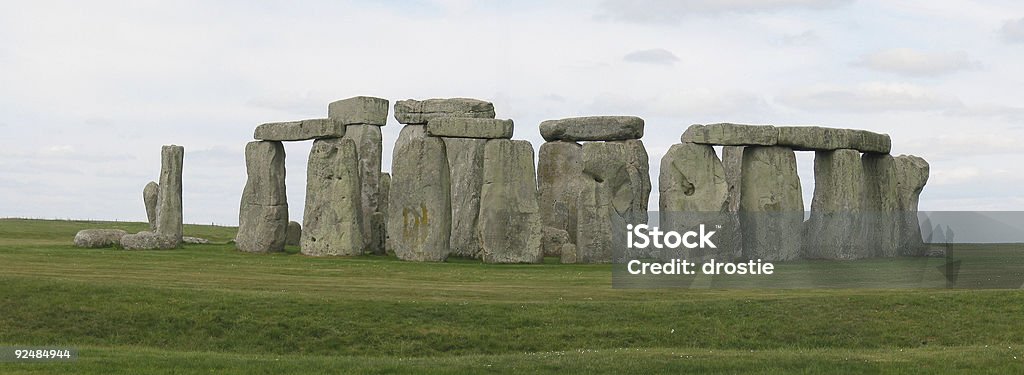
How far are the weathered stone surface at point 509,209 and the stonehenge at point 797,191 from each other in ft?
12.4

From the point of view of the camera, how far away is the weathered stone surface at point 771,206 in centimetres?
3703

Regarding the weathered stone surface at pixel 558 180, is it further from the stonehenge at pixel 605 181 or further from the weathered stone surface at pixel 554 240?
the weathered stone surface at pixel 554 240

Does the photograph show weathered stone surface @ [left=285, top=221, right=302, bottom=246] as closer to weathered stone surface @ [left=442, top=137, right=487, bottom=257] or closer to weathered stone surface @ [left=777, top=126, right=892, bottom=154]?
weathered stone surface @ [left=442, top=137, right=487, bottom=257]

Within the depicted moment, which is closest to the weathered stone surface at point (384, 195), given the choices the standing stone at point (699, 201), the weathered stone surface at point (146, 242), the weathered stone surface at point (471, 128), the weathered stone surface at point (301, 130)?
the weathered stone surface at point (301, 130)

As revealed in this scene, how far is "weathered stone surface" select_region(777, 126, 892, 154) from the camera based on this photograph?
123 ft

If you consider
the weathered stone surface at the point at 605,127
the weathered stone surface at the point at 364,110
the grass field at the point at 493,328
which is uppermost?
the weathered stone surface at the point at 364,110

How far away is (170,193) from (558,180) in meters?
10.6

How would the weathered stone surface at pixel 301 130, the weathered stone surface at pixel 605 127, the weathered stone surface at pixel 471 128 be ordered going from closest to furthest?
1. the weathered stone surface at pixel 471 128
2. the weathered stone surface at pixel 301 130
3. the weathered stone surface at pixel 605 127

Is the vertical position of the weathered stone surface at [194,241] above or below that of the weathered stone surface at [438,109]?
below

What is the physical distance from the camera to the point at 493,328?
2356cm

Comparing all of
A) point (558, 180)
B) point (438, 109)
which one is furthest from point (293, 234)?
point (558, 180)

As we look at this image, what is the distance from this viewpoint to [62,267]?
29984 millimetres

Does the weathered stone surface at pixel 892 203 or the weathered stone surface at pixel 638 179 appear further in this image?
the weathered stone surface at pixel 892 203

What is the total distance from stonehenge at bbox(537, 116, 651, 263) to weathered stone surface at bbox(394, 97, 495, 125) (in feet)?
9.56
